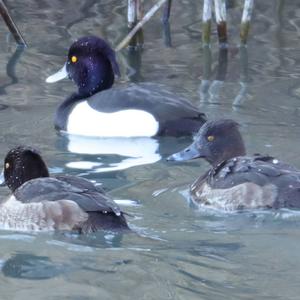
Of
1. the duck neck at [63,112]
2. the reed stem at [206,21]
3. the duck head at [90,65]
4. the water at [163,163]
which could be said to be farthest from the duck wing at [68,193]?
the reed stem at [206,21]

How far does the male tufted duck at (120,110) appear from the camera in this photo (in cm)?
930

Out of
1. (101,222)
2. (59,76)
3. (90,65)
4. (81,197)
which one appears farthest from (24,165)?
(59,76)

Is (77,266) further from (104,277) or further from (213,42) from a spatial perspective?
(213,42)

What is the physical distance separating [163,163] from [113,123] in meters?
1.20

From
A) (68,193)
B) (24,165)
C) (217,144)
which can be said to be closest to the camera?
(68,193)

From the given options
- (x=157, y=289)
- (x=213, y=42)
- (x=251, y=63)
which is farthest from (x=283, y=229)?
(x=213, y=42)

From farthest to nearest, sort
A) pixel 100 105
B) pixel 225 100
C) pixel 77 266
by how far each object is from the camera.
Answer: pixel 225 100, pixel 100 105, pixel 77 266

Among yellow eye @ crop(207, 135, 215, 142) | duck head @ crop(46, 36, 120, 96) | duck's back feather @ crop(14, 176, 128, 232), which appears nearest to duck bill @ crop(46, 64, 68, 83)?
duck head @ crop(46, 36, 120, 96)

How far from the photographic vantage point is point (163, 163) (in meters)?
8.41

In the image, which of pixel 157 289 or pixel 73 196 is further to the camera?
pixel 73 196

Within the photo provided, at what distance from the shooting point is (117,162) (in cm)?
846

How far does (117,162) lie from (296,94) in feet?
8.72

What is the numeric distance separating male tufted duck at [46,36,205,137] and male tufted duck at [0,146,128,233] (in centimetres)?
257

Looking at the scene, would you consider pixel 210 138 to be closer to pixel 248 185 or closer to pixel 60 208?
pixel 248 185
